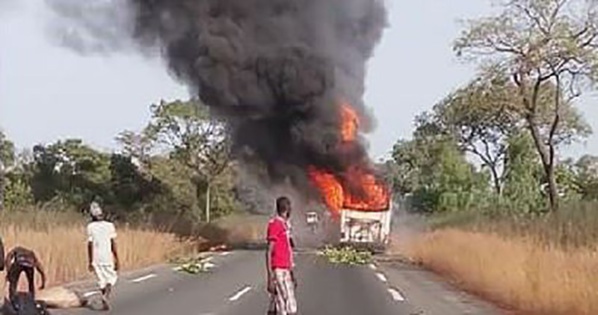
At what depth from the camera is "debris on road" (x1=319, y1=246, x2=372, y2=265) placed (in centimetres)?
3835

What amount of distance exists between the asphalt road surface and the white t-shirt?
86cm

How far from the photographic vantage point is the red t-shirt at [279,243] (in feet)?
50.5

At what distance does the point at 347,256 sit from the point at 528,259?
16.0 m

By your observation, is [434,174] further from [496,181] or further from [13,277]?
[13,277]

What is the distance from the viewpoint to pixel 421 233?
163 ft


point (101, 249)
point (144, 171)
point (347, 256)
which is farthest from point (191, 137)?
point (101, 249)

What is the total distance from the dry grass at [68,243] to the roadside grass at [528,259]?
29.3 ft

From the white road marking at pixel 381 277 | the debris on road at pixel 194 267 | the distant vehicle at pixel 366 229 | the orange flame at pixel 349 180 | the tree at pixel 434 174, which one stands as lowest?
the white road marking at pixel 381 277

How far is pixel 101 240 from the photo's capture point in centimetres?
1903

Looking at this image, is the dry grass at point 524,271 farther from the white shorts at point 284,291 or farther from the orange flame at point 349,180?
the orange flame at point 349,180

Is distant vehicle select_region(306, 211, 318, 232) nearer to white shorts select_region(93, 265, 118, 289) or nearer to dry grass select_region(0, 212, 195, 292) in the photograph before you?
dry grass select_region(0, 212, 195, 292)

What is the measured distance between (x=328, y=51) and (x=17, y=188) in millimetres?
18897

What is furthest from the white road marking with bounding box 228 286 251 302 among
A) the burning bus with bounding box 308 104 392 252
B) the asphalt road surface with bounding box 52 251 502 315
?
the burning bus with bounding box 308 104 392 252

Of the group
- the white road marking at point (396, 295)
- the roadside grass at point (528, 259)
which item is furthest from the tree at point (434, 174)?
the white road marking at point (396, 295)
